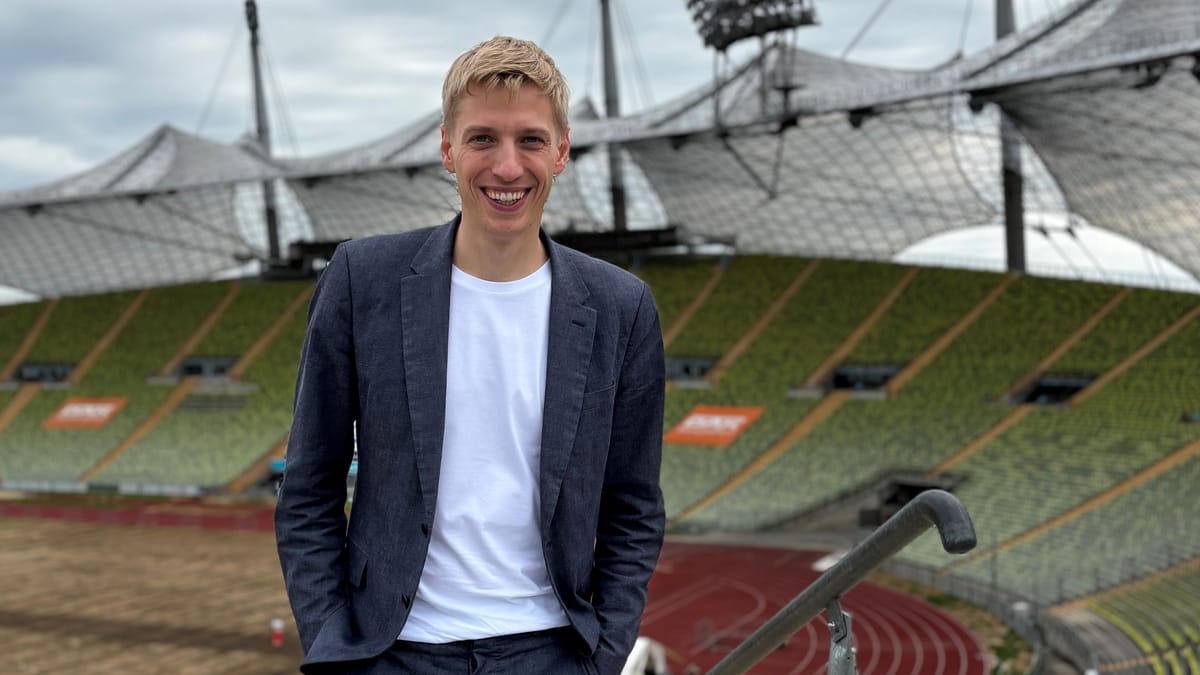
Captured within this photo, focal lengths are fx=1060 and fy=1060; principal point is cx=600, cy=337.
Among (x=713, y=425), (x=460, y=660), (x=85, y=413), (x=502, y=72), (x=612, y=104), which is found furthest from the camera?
(x=612, y=104)

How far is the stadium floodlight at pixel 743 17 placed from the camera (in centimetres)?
3550

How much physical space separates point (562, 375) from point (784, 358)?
36.5 meters

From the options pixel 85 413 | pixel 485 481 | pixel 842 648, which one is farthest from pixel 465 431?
pixel 85 413

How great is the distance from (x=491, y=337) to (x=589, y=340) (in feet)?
0.74

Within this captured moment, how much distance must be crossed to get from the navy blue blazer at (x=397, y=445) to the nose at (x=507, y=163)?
24 cm

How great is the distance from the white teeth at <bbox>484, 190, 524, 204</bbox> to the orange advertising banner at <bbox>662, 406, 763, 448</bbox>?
32584 millimetres

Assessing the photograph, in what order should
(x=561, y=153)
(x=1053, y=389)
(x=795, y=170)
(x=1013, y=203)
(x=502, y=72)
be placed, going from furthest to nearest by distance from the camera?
(x=795, y=170)
(x=1013, y=203)
(x=1053, y=389)
(x=561, y=153)
(x=502, y=72)

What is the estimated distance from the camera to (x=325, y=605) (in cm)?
233

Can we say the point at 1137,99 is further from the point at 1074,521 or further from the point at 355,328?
the point at 355,328

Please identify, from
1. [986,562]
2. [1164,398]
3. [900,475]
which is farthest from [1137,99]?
[986,562]

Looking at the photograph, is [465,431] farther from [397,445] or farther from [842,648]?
[842,648]

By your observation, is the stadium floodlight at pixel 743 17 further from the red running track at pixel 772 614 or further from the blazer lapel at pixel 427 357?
the blazer lapel at pixel 427 357

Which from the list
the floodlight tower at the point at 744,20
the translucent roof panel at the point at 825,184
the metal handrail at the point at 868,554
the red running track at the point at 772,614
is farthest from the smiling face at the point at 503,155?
the translucent roof panel at the point at 825,184

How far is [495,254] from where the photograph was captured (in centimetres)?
243
